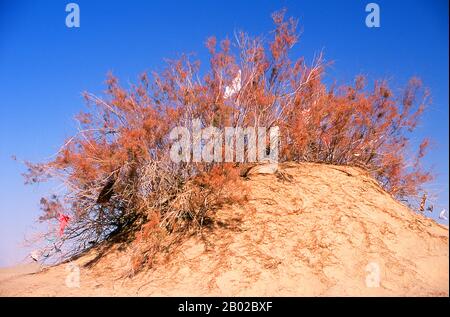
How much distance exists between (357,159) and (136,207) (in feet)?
16.3

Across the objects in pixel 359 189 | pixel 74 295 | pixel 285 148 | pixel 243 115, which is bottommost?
pixel 74 295

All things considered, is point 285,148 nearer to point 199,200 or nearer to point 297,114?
point 297,114

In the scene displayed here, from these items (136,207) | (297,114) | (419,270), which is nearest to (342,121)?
(297,114)

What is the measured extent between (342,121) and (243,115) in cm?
222

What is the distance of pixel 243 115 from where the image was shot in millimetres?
8930

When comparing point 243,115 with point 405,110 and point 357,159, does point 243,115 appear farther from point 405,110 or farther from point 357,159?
point 405,110

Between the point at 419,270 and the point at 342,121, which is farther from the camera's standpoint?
the point at 342,121

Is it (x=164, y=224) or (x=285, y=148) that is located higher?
(x=285, y=148)

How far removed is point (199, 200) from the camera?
8359mm

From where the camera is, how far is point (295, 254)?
722cm

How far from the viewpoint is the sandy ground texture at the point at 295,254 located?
21.6ft

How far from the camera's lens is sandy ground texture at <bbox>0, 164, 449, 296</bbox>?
21.6 feet
